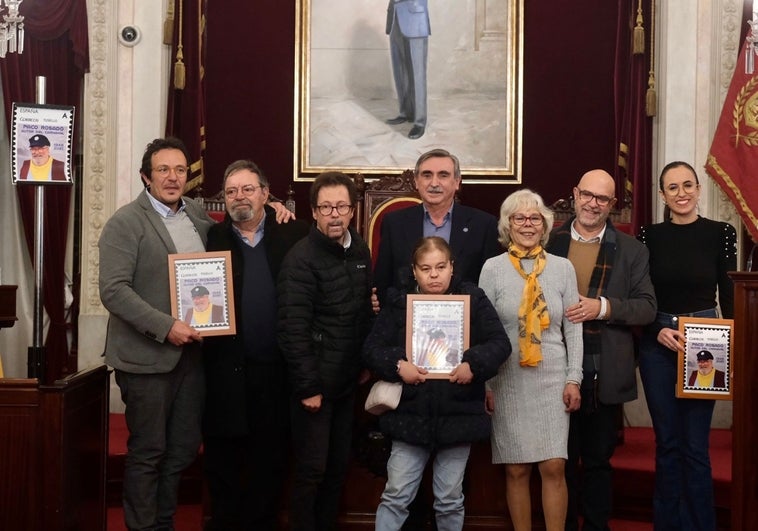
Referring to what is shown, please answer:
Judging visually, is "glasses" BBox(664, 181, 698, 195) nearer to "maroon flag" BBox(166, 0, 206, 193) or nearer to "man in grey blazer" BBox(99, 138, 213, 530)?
"man in grey blazer" BBox(99, 138, 213, 530)

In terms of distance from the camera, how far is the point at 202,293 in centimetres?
364

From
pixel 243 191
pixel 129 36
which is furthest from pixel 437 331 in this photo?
pixel 129 36

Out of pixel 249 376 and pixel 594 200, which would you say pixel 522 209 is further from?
pixel 249 376

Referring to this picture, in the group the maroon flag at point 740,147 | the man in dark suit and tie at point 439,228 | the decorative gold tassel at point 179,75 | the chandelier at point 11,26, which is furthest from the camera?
the decorative gold tassel at point 179,75

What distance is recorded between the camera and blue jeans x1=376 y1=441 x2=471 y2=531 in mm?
3586

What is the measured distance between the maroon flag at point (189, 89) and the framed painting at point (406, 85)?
73 cm

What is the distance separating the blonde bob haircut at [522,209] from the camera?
3707 mm

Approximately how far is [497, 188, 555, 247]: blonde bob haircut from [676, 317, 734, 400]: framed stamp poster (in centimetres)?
65

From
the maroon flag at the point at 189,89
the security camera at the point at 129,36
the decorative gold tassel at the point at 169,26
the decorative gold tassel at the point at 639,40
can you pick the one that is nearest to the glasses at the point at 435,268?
the maroon flag at the point at 189,89

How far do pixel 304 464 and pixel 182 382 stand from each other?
22.7 inches

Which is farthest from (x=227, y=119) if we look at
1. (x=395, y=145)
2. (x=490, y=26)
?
(x=490, y=26)

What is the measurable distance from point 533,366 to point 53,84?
13.7 ft

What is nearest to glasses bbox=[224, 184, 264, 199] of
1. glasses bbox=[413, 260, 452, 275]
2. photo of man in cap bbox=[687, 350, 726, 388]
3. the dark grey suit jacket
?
the dark grey suit jacket

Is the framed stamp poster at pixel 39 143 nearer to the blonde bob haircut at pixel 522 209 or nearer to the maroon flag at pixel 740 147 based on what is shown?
the blonde bob haircut at pixel 522 209
